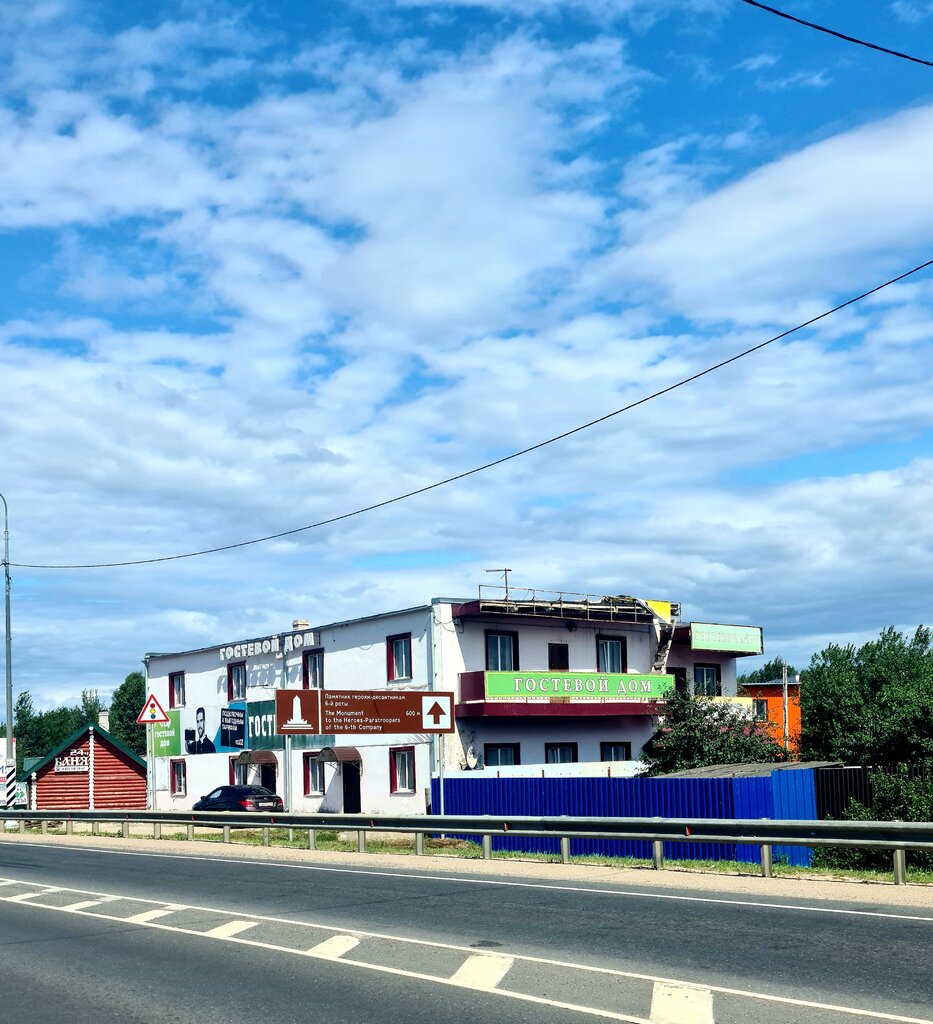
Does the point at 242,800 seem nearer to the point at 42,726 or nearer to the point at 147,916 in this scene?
the point at 147,916

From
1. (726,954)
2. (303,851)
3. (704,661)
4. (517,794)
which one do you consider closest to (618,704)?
(704,661)

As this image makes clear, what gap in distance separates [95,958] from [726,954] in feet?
18.4

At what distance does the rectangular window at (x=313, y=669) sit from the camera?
44.8 meters

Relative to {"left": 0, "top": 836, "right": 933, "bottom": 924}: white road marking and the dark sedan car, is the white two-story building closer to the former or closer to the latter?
the dark sedan car

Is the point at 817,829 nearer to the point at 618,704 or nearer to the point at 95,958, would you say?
the point at 95,958

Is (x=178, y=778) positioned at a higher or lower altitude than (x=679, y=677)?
lower

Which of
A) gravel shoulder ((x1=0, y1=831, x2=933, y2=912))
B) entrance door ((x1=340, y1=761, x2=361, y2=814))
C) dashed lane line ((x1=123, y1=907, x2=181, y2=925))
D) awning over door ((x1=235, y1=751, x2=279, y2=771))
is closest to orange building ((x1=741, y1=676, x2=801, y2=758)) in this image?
entrance door ((x1=340, y1=761, x2=361, y2=814))

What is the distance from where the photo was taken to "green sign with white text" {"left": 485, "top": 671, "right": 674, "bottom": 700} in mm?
39094

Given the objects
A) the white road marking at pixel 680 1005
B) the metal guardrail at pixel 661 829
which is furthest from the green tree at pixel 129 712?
the white road marking at pixel 680 1005

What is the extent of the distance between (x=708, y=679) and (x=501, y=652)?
1034 centimetres

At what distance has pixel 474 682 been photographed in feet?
128

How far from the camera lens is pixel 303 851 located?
25531mm

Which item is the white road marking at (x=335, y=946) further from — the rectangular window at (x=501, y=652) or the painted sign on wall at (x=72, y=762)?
the painted sign on wall at (x=72, y=762)

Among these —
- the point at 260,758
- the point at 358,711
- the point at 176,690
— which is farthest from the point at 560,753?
the point at 176,690
